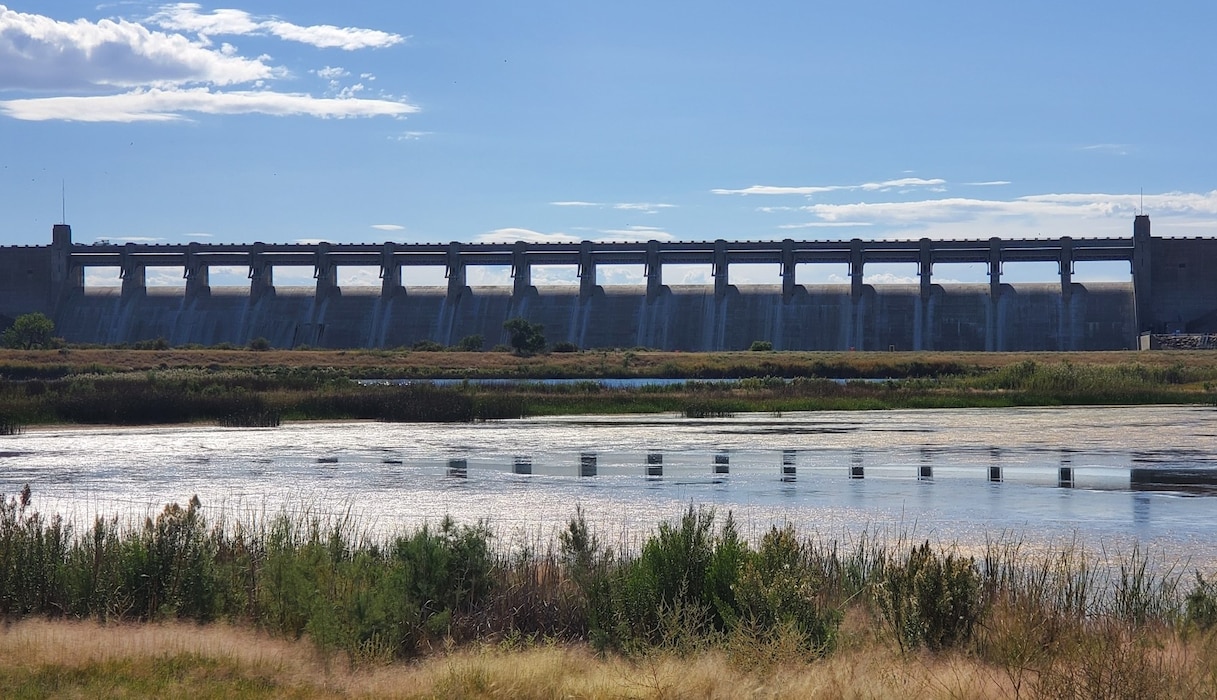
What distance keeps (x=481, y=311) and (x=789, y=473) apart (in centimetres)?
7640

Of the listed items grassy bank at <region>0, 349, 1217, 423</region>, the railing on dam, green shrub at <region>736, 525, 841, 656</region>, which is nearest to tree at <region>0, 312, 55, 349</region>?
the railing on dam

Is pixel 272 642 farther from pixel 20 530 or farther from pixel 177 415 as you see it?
pixel 177 415

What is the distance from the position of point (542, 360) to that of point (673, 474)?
58.9m

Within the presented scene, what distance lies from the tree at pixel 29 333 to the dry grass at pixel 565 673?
8428 cm

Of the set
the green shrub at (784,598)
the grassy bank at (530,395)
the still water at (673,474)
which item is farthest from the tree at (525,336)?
the green shrub at (784,598)

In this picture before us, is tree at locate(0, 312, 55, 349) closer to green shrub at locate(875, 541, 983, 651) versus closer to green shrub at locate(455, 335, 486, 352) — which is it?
green shrub at locate(455, 335, 486, 352)

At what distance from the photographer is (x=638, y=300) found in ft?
320

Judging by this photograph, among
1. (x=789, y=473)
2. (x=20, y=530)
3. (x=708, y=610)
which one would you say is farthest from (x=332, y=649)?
(x=789, y=473)

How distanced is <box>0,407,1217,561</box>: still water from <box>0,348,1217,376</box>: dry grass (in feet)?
111

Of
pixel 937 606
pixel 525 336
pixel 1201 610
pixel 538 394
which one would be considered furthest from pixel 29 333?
pixel 1201 610

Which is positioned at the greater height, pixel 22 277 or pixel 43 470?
pixel 22 277

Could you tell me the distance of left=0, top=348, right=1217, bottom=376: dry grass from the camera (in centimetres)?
7155

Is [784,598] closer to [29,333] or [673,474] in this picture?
[673,474]

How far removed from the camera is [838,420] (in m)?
39.4
